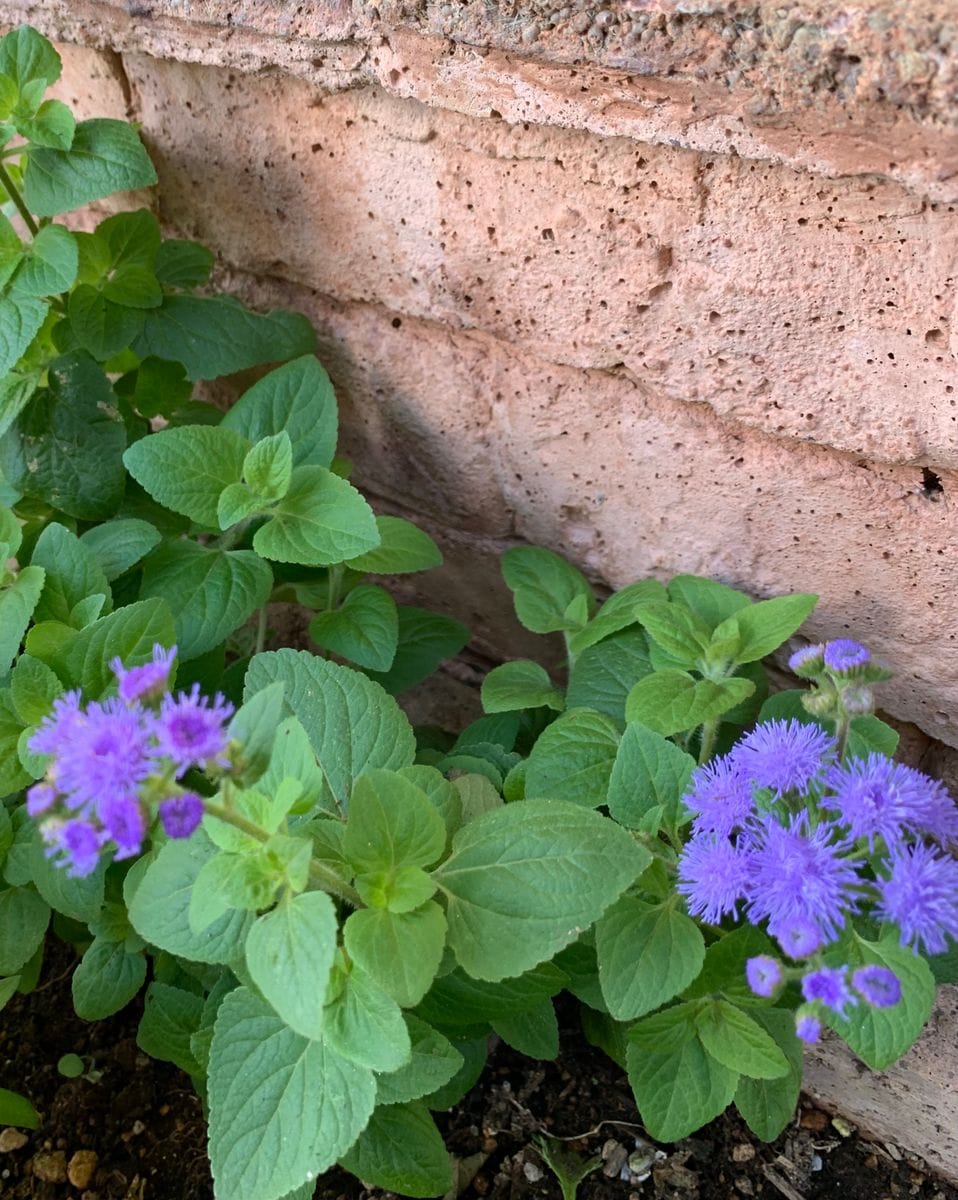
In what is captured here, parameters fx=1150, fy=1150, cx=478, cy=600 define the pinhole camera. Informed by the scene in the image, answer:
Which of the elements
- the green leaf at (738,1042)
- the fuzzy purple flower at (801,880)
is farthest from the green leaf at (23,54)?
the green leaf at (738,1042)

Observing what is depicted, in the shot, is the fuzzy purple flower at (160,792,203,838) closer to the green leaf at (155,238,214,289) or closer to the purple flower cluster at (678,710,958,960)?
the purple flower cluster at (678,710,958,960)

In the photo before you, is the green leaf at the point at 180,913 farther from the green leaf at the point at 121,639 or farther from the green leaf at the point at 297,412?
the green leaf at the point at 297,412

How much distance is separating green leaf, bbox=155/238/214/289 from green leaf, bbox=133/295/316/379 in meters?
0.03

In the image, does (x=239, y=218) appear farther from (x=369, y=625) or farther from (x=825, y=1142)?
(x=825, y=1142)

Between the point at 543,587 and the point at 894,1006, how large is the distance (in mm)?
728

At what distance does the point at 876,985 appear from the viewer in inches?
38.6

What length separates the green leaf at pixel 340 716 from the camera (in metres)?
1.29

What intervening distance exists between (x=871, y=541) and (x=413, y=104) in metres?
0.78

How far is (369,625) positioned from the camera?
159cm

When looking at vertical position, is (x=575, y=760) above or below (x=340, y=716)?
below

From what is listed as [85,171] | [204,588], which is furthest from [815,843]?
[85,171]

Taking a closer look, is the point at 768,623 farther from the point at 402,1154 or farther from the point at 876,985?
the point at 402,1154

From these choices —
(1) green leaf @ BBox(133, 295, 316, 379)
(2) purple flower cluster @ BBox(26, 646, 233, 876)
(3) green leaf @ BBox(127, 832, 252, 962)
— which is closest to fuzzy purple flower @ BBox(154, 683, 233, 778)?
(2) purple flower cluster @ BBox(26, 646, 233, 876)

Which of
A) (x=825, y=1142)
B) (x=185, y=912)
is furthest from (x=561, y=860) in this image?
(x=825, y=1142)
